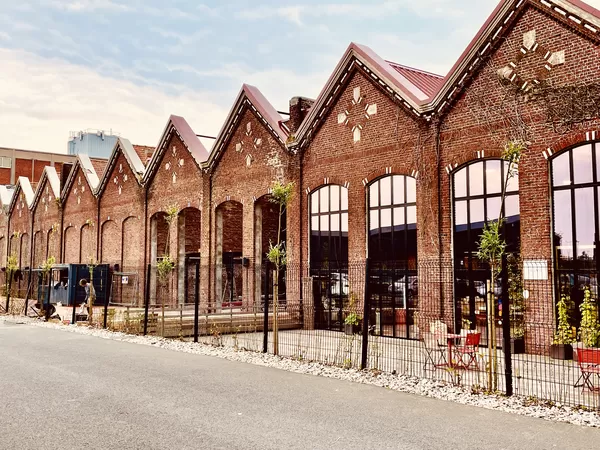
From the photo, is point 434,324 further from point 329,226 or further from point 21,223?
point 21,223

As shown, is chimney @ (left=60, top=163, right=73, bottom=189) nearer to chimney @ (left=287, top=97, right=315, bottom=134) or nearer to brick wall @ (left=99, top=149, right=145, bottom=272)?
brick wall @ (left=99, top=149, right=145, bottom=272)

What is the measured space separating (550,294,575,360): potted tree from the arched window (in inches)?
294

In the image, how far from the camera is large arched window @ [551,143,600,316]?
13.5 m

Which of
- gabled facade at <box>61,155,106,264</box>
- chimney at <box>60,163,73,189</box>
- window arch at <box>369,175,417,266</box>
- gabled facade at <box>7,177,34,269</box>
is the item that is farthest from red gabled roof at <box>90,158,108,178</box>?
window arch at <box>369,175,417,266</box>

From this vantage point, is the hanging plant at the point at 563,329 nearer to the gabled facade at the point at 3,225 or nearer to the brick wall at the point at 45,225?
the brick wall at the point at 45,225

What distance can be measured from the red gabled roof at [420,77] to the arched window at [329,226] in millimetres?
4303

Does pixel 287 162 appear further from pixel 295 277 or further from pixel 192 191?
pixel 192 191

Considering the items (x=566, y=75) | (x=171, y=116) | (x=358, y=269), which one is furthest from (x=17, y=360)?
(x=171, y=116)

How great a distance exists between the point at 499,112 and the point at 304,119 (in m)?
7.53

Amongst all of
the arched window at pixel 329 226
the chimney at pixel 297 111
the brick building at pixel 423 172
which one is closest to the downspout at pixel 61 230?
the brick building at pixel 423 172

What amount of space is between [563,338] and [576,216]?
2.80m

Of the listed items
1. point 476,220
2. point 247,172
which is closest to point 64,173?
point 247,172

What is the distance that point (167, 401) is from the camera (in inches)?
352

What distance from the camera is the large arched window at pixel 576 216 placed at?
13.5m
